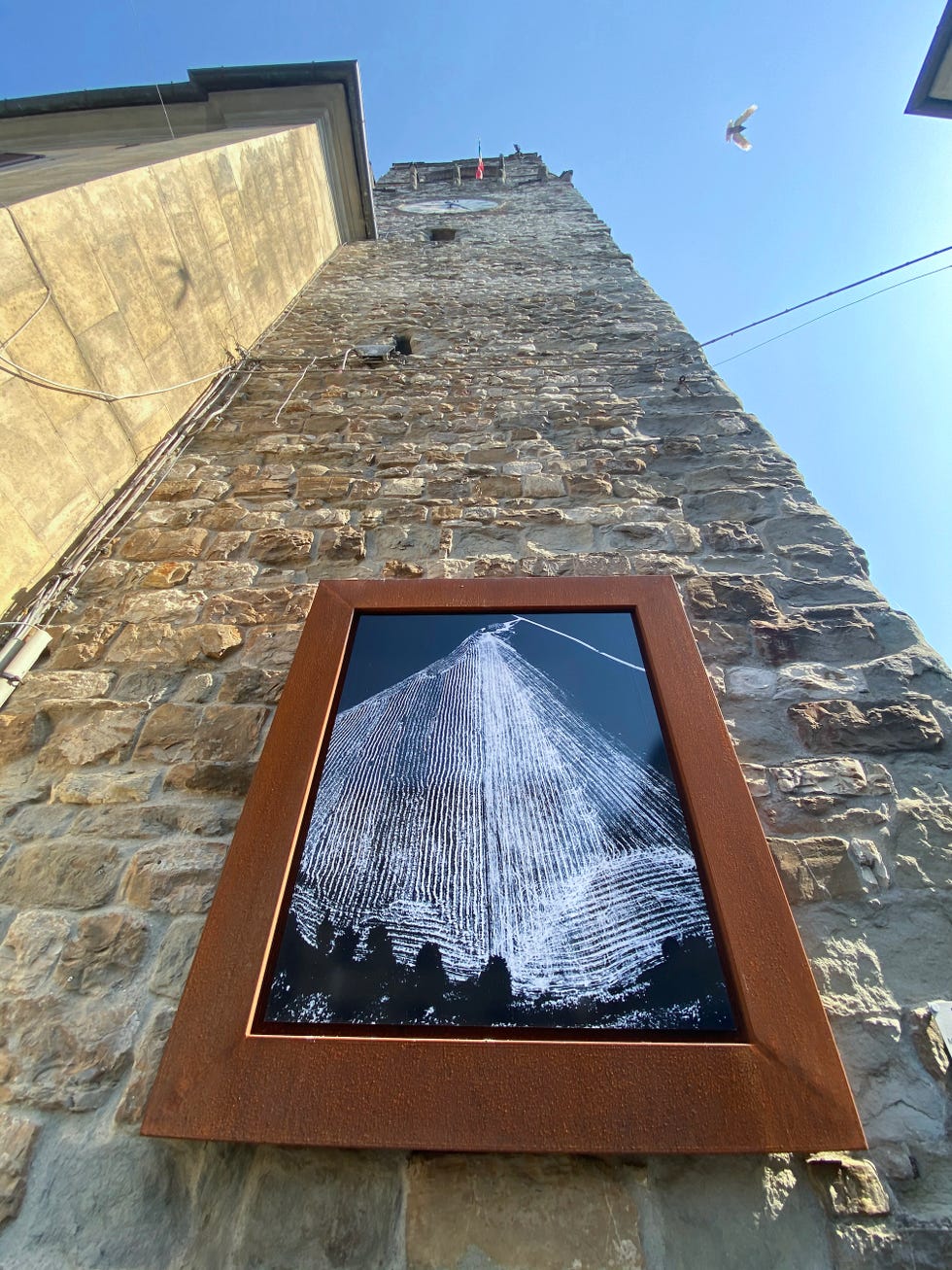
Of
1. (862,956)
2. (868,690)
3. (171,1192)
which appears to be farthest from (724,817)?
(171,1192)

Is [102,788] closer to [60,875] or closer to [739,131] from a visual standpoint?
[60,875]

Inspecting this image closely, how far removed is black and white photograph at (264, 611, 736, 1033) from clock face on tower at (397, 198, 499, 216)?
27.8ft

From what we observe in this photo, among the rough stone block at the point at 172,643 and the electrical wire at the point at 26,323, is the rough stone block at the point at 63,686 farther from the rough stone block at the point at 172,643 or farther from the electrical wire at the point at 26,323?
the electrical wire at the point at 26,323

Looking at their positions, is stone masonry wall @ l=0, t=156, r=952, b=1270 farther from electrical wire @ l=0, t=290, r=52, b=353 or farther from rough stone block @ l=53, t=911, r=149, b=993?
electrical wire @ l=0, t=290, r=52, b=353

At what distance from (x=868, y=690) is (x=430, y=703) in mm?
1188

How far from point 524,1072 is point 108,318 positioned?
3131 millimetres

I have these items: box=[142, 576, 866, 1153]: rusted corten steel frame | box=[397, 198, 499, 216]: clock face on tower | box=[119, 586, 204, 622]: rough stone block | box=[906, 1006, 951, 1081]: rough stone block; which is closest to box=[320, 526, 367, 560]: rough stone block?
box=[119, 586, 204, 622]: rough stone block

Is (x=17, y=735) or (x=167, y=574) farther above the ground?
(x=167, y=574)

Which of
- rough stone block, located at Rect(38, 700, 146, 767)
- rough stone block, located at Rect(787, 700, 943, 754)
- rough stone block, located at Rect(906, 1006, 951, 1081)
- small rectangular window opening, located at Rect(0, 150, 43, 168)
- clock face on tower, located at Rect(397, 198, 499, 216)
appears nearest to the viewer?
rough stone block, located at Rect(906, 1006, 951, 1081)

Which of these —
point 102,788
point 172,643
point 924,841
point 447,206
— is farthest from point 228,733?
point 447,206

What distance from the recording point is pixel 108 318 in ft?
9.14

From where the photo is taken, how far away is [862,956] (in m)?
1.30

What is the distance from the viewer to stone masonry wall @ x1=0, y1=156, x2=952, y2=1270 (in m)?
1.03

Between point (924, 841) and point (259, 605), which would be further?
point (259, 605)
